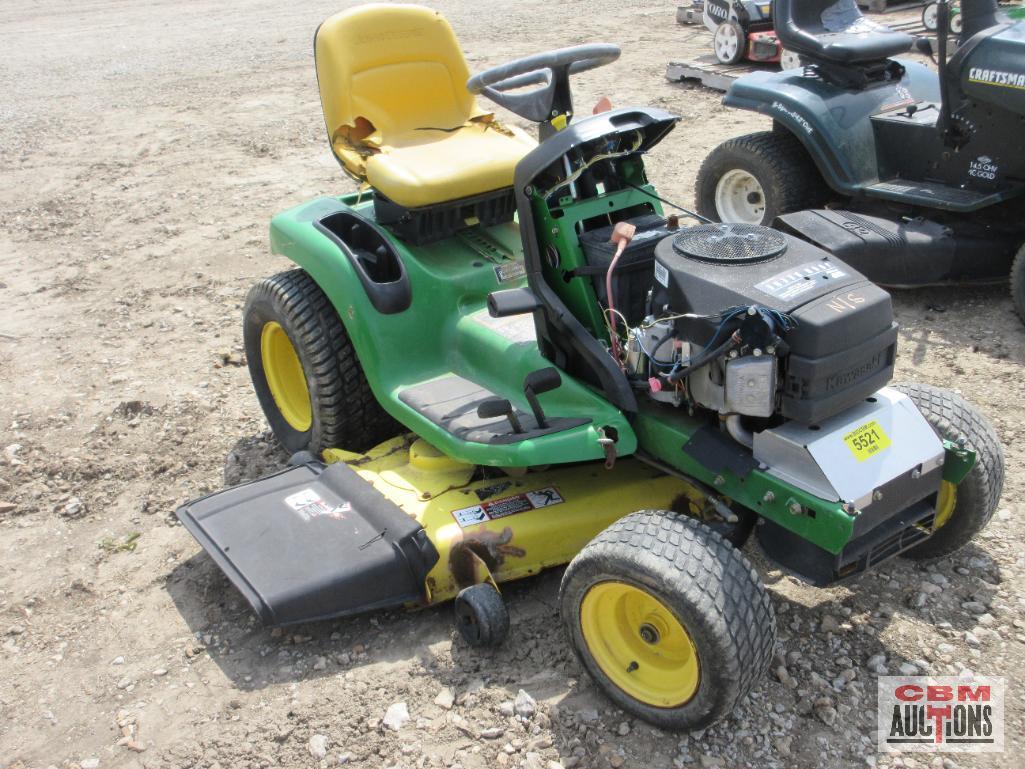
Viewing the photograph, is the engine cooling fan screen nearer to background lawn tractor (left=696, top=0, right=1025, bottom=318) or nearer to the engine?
the engine

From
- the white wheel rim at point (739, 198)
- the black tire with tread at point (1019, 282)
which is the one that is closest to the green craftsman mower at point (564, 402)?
the black tire with tread at point (1019, 282)

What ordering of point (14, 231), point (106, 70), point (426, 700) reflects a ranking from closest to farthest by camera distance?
point (426, 700), point (14, 231), point (106, 70)

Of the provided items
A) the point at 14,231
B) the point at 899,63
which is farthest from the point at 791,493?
the point at 14,231

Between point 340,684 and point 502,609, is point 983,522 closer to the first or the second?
point 502,609

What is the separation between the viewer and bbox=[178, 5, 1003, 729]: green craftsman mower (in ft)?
9.00

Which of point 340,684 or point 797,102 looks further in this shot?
point 797,102

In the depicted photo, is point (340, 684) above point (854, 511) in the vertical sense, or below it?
below

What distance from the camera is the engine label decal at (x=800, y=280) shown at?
279cm

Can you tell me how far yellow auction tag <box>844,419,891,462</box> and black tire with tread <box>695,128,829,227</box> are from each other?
3.16m

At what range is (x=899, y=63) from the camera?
19.5ft

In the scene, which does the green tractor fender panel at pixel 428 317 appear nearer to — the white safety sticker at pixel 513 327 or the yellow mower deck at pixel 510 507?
the white safety sticker at pixel 513 327

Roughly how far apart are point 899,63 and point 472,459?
4155mm

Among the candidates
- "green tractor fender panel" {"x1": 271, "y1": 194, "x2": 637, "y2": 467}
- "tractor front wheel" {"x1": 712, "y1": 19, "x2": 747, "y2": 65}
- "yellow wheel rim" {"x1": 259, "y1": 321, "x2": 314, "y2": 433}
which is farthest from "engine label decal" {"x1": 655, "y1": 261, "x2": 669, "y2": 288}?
"tractor front wheel" {"x1": 712, "y1": 19, "x2": 747, "y2": 65}

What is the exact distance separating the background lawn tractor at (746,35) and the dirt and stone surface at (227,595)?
196 centimetres
